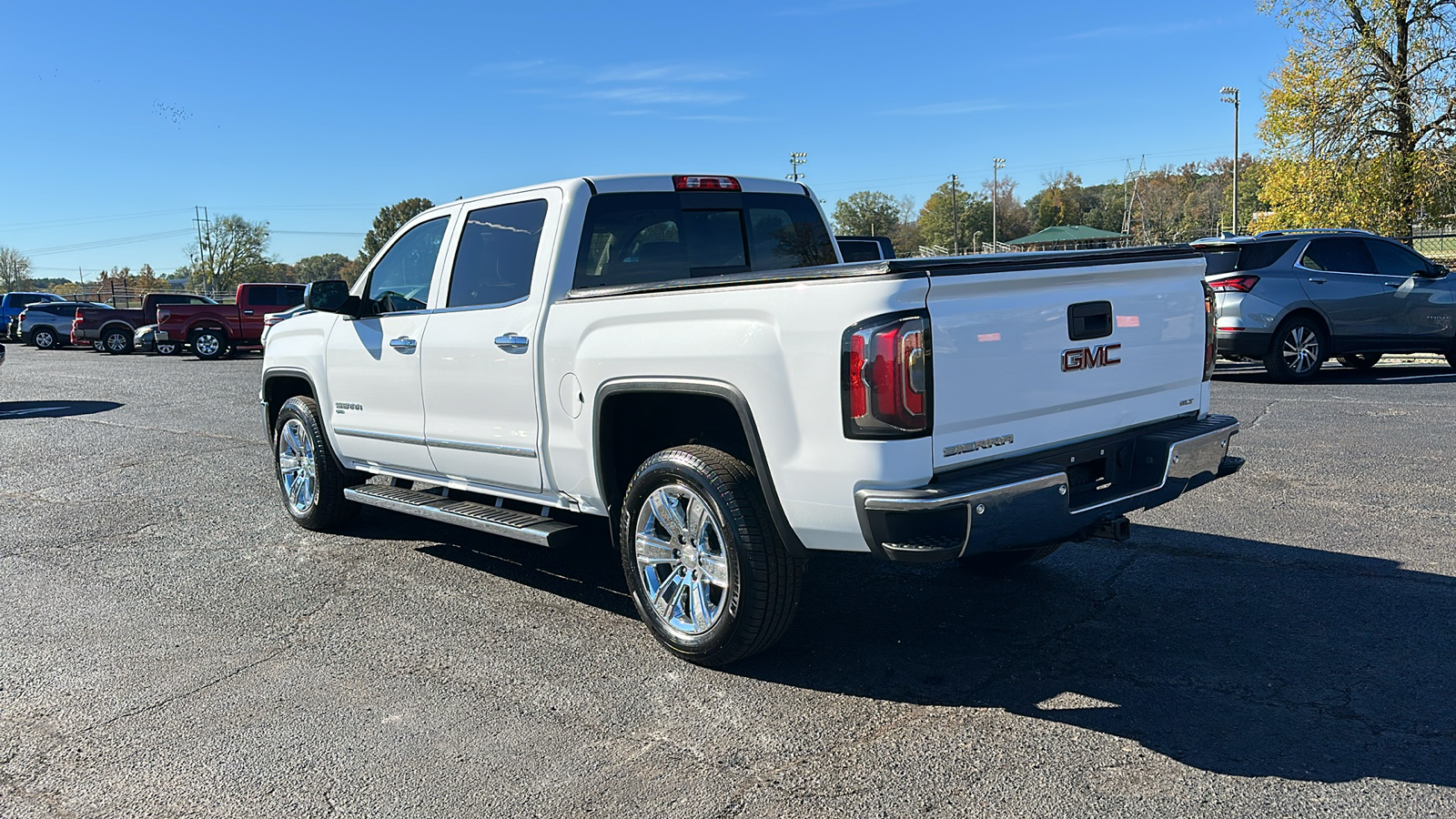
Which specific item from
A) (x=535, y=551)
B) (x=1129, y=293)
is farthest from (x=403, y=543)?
(x=1129, y=293)

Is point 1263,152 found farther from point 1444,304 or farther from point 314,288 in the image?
point 314,288

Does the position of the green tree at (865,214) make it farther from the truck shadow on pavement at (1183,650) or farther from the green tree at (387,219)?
the truck shadow on pavement at (1183,650)

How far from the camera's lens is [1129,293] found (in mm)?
4305

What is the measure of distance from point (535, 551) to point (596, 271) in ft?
6.38

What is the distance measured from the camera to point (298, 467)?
7035mm

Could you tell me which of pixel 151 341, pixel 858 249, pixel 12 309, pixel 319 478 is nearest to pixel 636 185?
pixel 319 478

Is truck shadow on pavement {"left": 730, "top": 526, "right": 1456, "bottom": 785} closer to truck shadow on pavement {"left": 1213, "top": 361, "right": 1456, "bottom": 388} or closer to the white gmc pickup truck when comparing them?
the white gmc pickup truck

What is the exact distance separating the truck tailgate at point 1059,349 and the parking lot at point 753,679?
0.93m

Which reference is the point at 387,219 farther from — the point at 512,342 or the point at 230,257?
the point at 512,342

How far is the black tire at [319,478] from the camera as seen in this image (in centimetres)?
666

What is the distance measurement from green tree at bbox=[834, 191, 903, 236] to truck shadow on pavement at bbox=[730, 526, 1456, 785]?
102 meters

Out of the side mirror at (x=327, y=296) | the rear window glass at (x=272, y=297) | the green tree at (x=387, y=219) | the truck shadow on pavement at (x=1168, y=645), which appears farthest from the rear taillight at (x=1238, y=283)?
the green tree at (x=387, y=219)

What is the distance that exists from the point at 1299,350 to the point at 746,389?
36.4 feet

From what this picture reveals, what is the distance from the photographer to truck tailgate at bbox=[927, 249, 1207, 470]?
3678mm
